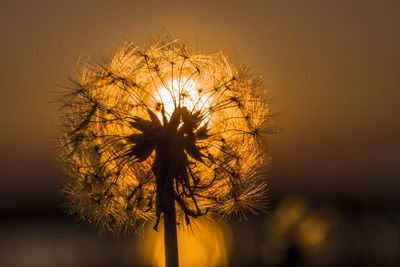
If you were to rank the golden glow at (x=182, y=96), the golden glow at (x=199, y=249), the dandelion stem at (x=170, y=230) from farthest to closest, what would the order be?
the golden glow at (x=199, y=249), the golden glow at (x=182, y=96), the dandelion stem at (x=170, y=230)

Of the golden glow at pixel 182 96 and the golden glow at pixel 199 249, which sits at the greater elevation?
the golden glow at pixel 182 96

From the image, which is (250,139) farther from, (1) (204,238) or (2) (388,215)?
(2) (388,215)

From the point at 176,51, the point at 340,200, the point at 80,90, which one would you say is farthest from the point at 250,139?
the point at 340,200

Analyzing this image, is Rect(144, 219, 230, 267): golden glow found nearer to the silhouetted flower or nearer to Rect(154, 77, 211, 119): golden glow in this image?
the silhouetted flower

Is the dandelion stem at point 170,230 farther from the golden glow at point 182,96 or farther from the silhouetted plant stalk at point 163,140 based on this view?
the golden glow at point 182,96

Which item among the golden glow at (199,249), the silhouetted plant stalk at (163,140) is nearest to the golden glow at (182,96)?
the silhouetted plant stalk at (163,140)

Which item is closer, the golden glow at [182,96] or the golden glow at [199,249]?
the golden glow at [182,96]

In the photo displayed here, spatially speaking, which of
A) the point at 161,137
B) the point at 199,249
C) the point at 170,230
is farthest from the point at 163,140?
the point at 199,249
